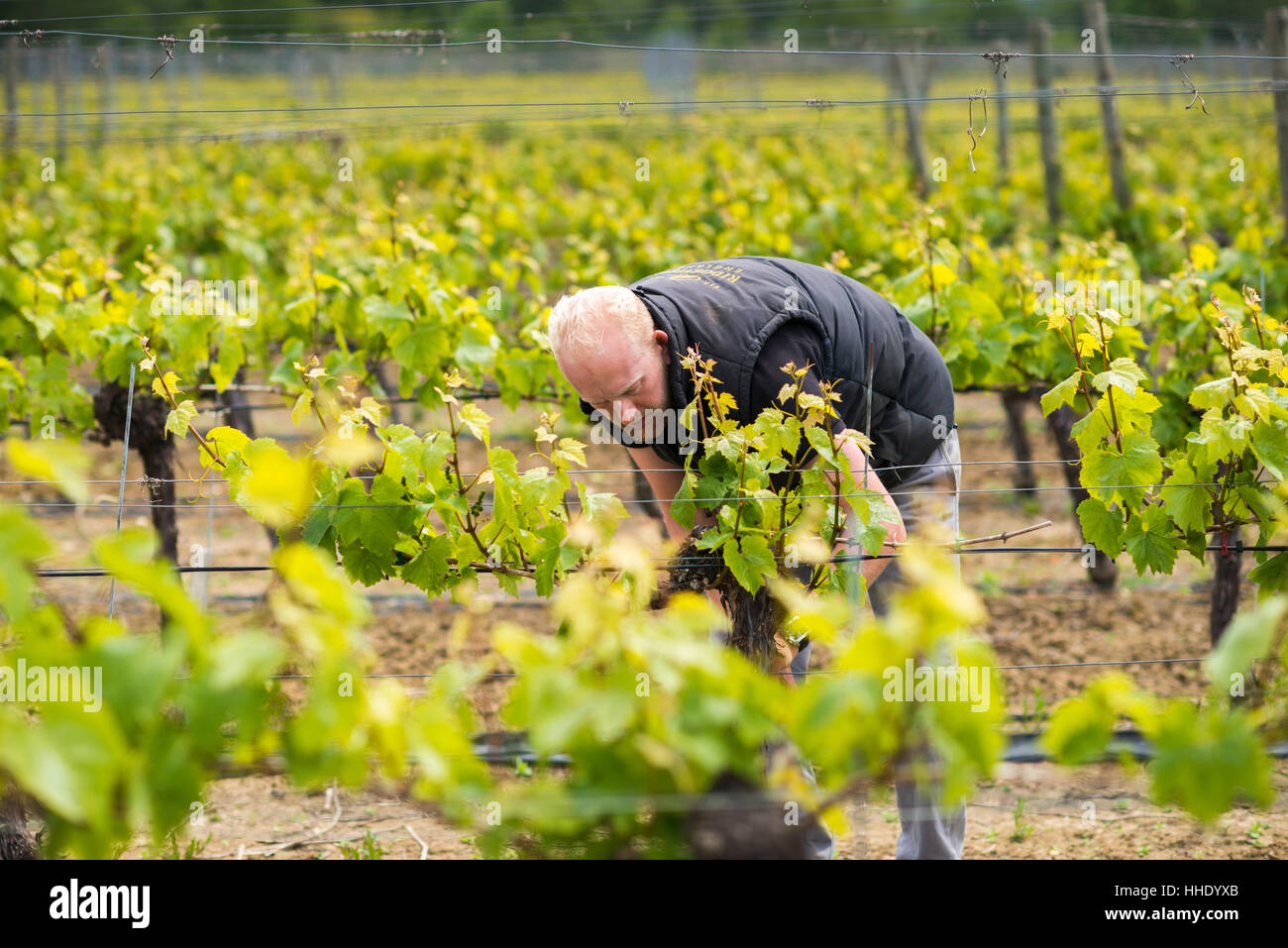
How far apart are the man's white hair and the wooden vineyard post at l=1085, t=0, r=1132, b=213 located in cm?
385

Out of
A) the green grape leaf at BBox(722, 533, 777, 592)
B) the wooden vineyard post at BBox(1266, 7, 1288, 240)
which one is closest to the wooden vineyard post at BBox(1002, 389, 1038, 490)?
the wooden vineyard post at BBox(1266, 7, 1288, 240)

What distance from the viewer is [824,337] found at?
2.52 metres

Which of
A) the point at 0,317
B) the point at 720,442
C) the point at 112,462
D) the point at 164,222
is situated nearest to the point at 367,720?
the point at 720,442

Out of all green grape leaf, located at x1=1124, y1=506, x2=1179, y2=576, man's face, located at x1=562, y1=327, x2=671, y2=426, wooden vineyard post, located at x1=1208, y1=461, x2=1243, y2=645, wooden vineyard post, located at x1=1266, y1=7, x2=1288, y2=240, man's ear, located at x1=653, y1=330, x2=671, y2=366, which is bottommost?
wooden vineyard post, located at x1=1208, y1=461, x2=1243, y2=645

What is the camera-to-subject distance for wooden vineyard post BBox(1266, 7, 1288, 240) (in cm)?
451

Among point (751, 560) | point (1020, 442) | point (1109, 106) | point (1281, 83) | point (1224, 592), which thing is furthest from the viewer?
point (1020, 442)

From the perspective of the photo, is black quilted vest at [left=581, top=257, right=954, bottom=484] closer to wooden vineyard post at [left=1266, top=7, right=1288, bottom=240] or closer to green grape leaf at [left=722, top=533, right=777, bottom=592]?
green grape leaf at [left=722, top=533, right=777, bottom=592]

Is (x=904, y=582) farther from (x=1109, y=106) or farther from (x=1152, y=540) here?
(x=1109, y=106)

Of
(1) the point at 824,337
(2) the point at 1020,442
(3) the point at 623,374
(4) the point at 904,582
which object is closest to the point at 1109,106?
(2) the point at 1020,442

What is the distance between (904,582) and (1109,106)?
4043 millimetres

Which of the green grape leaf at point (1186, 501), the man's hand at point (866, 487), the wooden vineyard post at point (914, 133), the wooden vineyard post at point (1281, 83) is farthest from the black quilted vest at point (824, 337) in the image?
the wooden vineyard post at point (914, 133)
